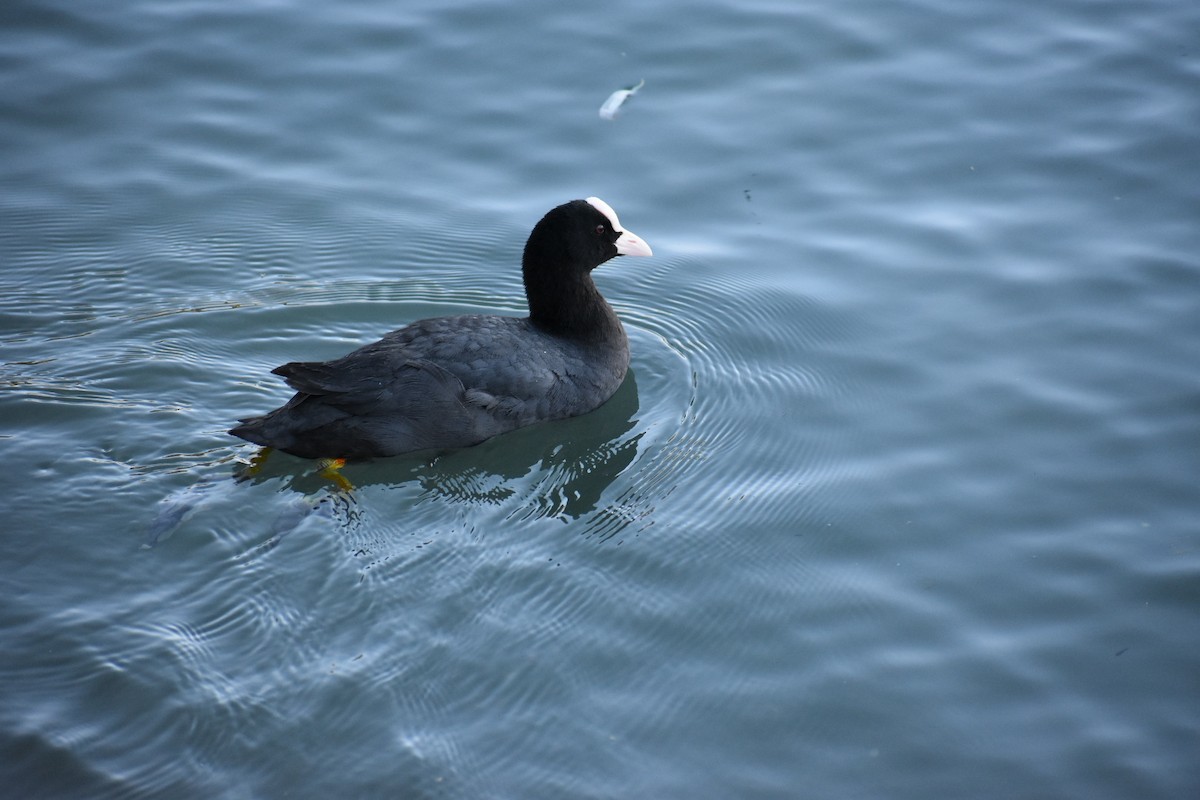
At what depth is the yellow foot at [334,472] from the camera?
6.32m

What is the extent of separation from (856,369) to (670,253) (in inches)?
67.9

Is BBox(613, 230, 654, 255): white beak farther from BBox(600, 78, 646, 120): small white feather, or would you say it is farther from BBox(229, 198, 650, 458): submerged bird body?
BBox(600, 78, 646, 120): small white feather

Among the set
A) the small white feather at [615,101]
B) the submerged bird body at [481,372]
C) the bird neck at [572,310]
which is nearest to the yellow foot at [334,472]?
A: the submerged bird body at [481,372]

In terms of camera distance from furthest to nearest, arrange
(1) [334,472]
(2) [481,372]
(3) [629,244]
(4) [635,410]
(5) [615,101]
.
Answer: (5) [615,101]
(3) [629,244]
(4) [635,410]
(2) [481,372]
(1) [334,472]

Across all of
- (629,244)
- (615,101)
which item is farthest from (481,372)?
(615,101)

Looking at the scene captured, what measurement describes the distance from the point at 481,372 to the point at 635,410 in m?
1.04

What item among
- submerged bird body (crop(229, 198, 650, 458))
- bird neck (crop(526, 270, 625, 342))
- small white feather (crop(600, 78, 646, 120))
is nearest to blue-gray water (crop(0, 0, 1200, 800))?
small white feather (crop(600, 78, 646, 120))

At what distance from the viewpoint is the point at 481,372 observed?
264 inches

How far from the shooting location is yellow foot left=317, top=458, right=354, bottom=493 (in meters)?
6.32

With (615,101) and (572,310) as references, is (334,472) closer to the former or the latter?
(572,310)

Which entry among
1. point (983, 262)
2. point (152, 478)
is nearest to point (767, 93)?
point (983, 262)

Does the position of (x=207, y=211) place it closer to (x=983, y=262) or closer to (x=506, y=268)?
(x=506, y=268)

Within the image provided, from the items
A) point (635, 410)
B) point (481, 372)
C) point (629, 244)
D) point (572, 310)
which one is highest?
Answer: point (629, 244)

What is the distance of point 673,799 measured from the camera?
4691mm
